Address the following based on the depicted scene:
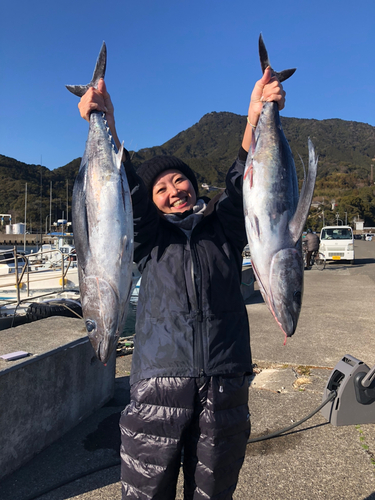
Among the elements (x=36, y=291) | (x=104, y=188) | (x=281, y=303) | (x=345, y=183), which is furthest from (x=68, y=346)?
(x=345, y=183)

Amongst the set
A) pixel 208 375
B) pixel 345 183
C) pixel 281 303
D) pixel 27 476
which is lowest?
pixel 27 476

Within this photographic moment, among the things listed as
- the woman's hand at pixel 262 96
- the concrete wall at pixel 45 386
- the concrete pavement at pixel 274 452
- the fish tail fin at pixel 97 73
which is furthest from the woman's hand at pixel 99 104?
the concrete pavement at pixel 274 452

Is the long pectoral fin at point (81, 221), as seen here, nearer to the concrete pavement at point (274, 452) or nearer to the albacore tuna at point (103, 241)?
the albacore tuna at point (103, 241)

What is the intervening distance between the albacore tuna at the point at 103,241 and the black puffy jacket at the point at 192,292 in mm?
140

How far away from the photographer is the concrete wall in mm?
2594

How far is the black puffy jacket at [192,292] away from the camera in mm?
1609

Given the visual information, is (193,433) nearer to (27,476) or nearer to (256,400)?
(27,476)

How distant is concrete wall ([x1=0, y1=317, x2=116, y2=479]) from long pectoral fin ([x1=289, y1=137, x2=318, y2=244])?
2.18m

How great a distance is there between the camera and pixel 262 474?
2629 mm

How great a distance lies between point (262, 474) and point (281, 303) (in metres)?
1.78

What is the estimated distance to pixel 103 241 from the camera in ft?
4.99

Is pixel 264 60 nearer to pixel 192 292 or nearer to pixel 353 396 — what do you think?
pixel 192 292

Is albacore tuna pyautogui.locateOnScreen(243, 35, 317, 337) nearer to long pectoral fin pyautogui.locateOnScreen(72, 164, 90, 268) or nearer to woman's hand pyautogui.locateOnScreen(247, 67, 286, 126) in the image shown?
woman's hand pyautogui.locateOnScreen(247, 67, 286, 126)

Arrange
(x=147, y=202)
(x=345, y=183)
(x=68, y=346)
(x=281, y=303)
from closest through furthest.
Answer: (x=281, y=303)
(x=147, y=202)
(x=68, y=346)
(x=345, y=183)
